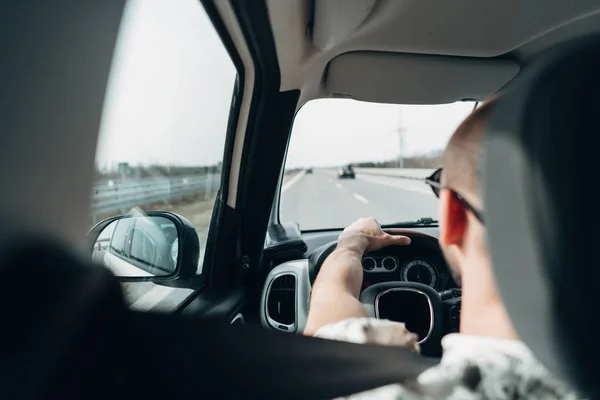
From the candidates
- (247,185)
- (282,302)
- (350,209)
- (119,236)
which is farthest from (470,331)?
(350,209)

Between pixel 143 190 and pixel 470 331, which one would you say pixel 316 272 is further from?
pixel 470 331

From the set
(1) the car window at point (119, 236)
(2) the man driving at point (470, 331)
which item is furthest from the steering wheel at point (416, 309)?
(2) the man driving at point (470, 331)

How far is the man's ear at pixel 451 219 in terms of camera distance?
4.40ft

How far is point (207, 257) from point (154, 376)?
2330 millimetres

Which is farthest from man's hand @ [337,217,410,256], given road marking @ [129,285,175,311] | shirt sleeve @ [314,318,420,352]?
shirt sleeve @ [314,318,420,352]

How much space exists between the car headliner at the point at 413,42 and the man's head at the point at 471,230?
4.45 feet

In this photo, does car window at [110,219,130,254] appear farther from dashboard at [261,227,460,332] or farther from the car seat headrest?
dashboard at [261,227,460,332]

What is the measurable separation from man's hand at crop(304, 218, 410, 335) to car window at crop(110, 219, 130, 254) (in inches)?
31.8

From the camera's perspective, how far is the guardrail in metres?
1.41

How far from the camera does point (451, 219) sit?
4.45ft

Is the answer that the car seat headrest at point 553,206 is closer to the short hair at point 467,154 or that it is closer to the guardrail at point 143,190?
the short hair at point 467,154

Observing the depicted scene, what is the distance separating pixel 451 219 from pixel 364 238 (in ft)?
5.46

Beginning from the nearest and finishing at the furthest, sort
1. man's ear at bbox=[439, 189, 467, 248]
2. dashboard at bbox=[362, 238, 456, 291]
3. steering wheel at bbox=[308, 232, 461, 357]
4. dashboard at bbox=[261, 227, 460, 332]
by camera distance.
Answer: man's ear at bbox=[439, 189, 467, 248], steering wheel at bbox=[308, 232, 461, 357], dashboard at bbox=[261, 227, 460, 332], dashboard at bbox=[362, 238, 456, 291]

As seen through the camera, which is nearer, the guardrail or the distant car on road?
the guardrail
